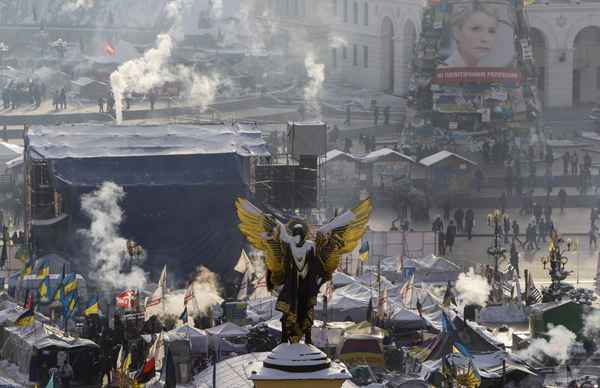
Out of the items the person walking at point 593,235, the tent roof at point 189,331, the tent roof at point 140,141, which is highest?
the tent roof at point 140,141

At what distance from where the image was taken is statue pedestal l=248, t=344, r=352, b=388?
771 inches

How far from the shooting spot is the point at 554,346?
134 feet

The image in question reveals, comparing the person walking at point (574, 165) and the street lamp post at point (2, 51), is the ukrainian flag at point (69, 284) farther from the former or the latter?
the street lamp post at point (2, 51)

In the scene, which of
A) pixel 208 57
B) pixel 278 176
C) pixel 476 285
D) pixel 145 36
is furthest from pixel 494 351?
pixel 145 36

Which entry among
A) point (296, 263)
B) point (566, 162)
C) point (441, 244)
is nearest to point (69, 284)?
point (441, 244)

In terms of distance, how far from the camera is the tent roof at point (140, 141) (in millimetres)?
55219

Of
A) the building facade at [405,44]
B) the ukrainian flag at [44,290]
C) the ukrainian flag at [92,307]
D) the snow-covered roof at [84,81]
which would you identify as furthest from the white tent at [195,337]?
the snow-covered roof at [84,81]

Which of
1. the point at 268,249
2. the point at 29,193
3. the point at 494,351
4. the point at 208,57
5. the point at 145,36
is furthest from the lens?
the point at 145,36

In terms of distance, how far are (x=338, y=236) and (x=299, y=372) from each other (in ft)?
5.62

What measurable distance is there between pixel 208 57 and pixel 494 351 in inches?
2655

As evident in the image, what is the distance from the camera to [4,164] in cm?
7012

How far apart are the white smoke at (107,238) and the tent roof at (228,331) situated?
6913 millimetres

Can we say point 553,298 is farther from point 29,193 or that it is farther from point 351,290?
point 29,193

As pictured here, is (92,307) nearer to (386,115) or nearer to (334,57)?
(386,115)
